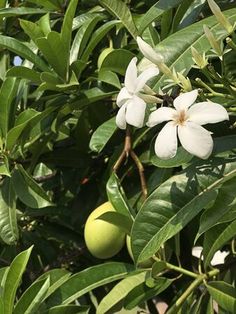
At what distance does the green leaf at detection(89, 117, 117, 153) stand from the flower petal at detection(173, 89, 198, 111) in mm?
387

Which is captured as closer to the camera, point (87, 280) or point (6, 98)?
point (87, 280)

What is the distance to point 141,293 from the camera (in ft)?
3.70

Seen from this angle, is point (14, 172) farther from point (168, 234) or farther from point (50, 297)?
point (168, 234)

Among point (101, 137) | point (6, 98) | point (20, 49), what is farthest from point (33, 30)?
point (101, 137)

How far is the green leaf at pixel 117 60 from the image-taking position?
1.19m

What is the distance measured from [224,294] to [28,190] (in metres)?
0.49

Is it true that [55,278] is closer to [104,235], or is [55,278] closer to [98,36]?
[104,235]

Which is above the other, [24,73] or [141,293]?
[24,73]

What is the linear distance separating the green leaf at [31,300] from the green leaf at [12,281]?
0.07 ft

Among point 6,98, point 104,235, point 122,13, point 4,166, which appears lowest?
point 104,235

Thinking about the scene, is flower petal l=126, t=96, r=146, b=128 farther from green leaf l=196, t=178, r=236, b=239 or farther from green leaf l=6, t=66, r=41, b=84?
green leaf l=6, t=66, r=41, b=84

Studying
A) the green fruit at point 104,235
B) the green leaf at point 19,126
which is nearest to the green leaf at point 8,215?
the green leaf at point 19,126

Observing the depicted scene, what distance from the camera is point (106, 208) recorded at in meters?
1.19

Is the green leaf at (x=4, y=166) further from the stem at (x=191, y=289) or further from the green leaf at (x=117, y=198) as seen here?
the stem at (x=191, y=289)
